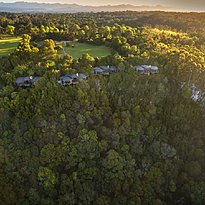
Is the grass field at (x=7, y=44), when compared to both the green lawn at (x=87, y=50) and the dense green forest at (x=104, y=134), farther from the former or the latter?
the green lawn at (x=87, y=50)

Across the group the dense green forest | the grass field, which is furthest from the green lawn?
the grass field

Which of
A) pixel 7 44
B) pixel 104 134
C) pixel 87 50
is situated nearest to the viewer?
pixel 104 134

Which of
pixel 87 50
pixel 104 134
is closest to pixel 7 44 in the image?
pixel 87 50

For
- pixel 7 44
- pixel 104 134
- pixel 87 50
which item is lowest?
pixel 104 134

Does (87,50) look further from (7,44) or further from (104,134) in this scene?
(104,134)

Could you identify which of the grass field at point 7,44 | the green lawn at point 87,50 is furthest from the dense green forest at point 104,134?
the grass field at point 7,44
